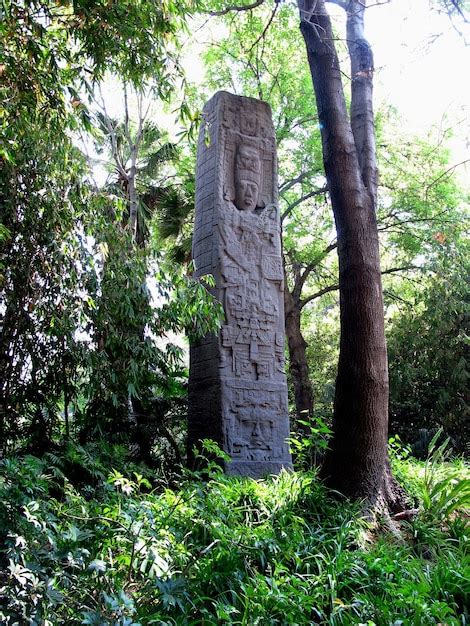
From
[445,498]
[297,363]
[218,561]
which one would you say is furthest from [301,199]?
[218,561]

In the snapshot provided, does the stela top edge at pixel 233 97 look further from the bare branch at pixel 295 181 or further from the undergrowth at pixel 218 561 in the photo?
the undergrowth at pixel 218 561

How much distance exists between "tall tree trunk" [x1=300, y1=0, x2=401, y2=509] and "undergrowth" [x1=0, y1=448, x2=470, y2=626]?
32 cm

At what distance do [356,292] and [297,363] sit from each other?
7.05 meters

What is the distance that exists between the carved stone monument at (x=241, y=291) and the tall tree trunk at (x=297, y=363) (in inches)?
174

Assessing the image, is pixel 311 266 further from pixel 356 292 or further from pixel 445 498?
pixel 445 498

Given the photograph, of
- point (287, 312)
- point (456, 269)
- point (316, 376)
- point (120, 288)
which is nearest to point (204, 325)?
point (120, 288)

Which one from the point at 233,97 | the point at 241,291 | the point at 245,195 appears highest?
the point at 233,97

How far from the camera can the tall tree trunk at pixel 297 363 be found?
11.3 m

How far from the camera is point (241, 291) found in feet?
22.4

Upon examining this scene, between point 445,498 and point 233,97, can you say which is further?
point 233,97

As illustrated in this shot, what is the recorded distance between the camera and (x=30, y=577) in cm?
217

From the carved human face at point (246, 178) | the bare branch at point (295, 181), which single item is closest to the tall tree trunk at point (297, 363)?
the bare branch at point (295, 181)

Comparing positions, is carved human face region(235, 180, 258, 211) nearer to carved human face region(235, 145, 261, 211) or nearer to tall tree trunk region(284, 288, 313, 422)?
carved human face region(235, 145, 261, 211)

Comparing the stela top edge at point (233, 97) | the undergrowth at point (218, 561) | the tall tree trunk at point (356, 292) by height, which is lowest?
the undergrowth at point (218, 561)
